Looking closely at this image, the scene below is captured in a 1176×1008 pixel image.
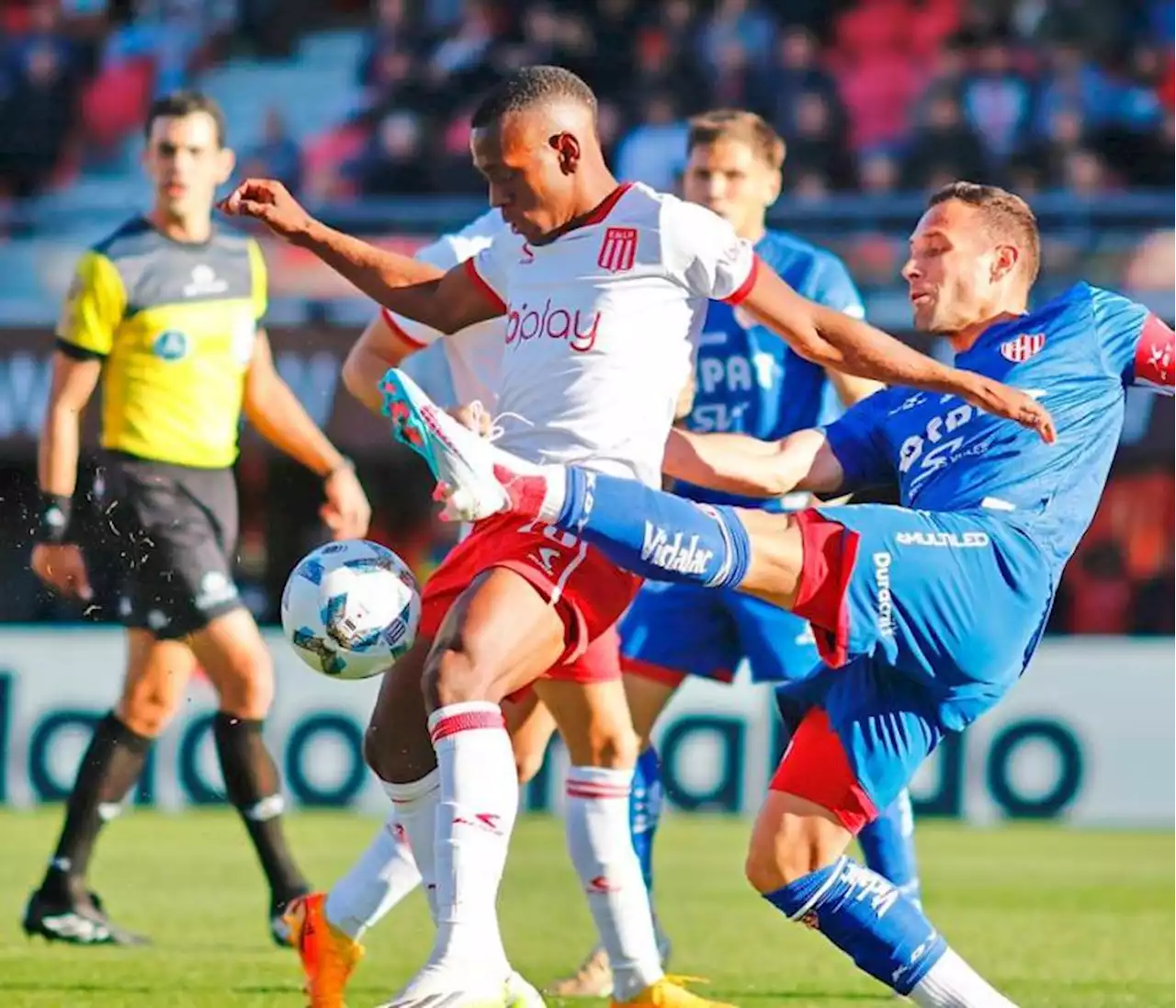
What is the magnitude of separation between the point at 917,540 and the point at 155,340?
11.9 feet

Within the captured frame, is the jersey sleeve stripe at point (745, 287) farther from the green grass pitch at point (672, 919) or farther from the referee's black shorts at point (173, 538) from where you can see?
the referee's black shorts at point (173, 538)

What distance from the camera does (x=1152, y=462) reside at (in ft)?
50.8

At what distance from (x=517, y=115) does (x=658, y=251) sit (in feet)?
1.53

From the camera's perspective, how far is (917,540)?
523 centimetres

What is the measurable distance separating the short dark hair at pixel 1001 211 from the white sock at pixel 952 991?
181 centimetres

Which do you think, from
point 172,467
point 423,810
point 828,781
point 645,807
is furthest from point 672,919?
point 828,781

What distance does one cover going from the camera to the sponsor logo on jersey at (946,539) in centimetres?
522

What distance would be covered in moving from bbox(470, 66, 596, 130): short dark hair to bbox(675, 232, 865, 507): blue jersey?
2.04 m

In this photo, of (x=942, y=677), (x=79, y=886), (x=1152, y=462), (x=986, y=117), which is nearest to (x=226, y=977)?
(x=79, y=886)

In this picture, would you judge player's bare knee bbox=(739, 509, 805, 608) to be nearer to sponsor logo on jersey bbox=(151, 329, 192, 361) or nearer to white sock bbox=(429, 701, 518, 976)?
white sock bbox=(429, 701, 518, 976)

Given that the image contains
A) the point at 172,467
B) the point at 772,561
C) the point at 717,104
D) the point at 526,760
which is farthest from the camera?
the point at 717,104

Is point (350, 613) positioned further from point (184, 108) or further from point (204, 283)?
point (184, 108)

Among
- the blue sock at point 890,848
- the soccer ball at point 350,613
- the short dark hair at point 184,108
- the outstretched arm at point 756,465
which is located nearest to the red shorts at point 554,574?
the soccer ball at point 350,613

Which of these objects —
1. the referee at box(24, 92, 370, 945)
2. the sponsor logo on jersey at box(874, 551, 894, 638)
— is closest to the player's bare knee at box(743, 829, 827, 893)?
the sponsor logo on jersey at box(874, 551, 894, 638)
